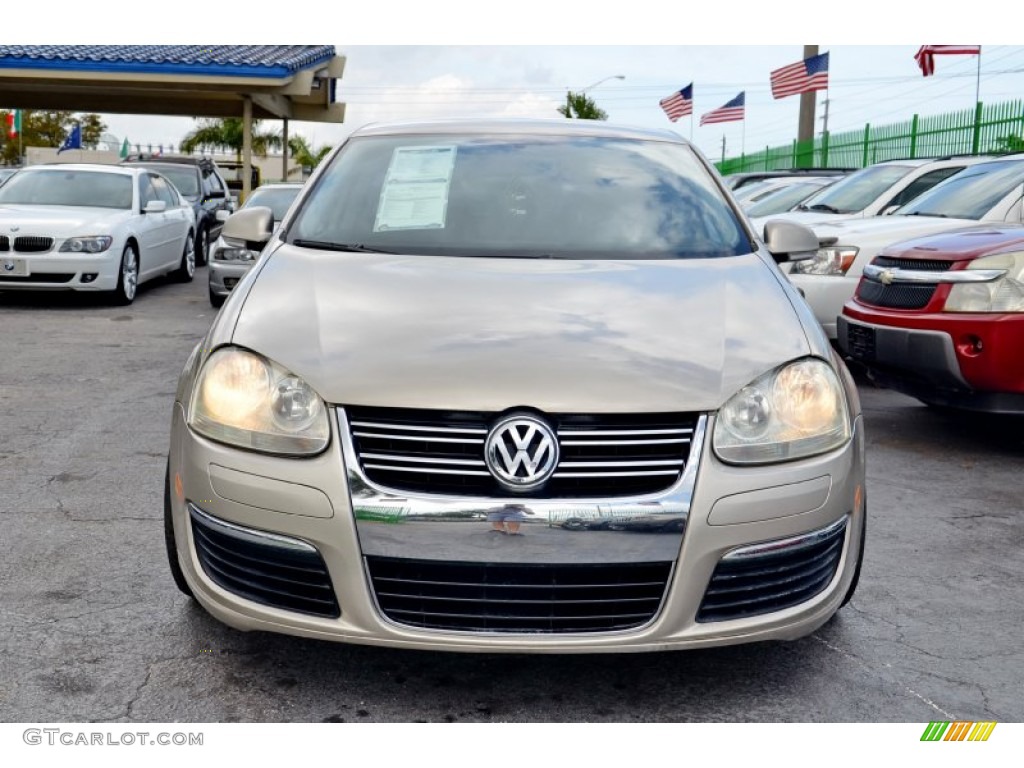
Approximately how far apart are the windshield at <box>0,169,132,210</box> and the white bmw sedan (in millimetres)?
10

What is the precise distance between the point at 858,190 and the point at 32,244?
302 inches

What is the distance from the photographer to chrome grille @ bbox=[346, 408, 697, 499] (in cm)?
272

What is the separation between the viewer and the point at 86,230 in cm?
1140

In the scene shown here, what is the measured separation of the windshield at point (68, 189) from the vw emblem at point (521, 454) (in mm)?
10754

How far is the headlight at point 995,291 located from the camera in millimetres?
5703

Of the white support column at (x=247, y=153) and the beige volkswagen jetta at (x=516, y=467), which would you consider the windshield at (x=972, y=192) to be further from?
the white support column at (x=247, y=153)

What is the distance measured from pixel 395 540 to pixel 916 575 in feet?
7.18

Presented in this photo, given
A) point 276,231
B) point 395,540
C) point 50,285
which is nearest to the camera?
point 395,540

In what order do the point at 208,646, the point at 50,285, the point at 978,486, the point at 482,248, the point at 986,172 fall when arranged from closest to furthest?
the point at 208,646, the point at 482,248, the point at 978,486, the point at 986,172, the point at 50,285

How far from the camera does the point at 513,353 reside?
9.43 ft

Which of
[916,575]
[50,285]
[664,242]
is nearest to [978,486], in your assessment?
[916,575]

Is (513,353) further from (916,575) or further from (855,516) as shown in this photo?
(916,575)

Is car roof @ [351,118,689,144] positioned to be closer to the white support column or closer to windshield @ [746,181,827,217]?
windshield @ [746,181,827,217]

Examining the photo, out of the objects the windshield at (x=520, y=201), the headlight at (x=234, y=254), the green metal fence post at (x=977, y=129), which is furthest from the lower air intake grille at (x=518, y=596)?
the green metal fence post at (x=977, y=129)
